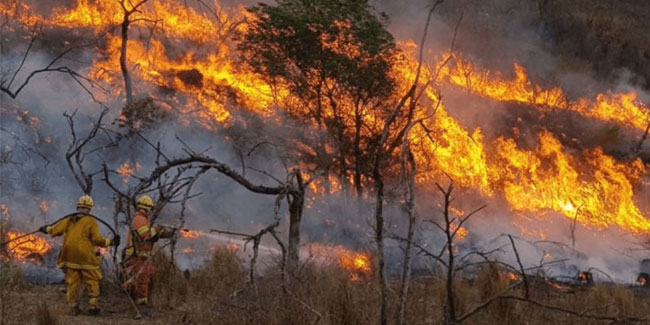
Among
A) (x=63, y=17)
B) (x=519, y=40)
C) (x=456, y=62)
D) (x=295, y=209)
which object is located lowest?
(x=295, y=209)

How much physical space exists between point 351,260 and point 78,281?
5433 mm

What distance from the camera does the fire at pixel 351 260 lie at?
9.66 meters

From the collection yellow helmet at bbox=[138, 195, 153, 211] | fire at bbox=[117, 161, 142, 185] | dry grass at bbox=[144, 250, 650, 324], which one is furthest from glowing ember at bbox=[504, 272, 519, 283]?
fire at bbox=[117, 161, 142, 185]

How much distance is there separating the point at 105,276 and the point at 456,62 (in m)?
18.1

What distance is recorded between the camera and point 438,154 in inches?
777

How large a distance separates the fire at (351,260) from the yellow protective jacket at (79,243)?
2.61 metres

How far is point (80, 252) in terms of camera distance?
7.61 m

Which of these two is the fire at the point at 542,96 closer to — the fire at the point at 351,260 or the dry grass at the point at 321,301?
the fire at the point at 351,260

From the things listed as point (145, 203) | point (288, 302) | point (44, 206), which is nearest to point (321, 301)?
point (288, 302)

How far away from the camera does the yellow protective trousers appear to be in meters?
7.70

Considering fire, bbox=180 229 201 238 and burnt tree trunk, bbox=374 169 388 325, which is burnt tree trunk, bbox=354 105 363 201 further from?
burnt tree trunk, bbox=374 169 388 325

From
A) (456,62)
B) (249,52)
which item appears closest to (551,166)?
(456,62)

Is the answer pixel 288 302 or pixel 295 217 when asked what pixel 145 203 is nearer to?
pixel 295 217

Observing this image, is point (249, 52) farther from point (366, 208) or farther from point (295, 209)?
point (295, 209)
